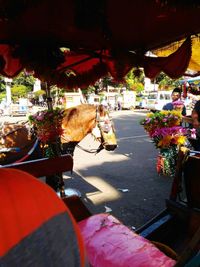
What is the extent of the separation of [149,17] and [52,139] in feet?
9.12

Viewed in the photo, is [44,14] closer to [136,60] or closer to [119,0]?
[119,0]

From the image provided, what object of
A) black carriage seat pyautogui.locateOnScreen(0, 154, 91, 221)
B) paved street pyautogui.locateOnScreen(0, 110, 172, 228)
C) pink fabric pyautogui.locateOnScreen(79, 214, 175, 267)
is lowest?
paved street pyautogui.locateOnScreen(0, 110, 172, 228)

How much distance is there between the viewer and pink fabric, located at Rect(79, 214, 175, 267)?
6.08 feet

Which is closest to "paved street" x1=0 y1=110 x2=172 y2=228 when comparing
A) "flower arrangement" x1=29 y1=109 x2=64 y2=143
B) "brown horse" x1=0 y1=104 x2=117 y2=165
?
"brown horse" x1=0 y1=104 x2=117 y2=165

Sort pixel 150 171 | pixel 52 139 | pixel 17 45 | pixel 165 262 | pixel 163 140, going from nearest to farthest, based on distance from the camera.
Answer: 1. pixel 165 262
2. pixel 17 45
3. pixel 52 139
4. pixel 163 140
5. pixel 150 171

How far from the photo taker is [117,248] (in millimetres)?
1993

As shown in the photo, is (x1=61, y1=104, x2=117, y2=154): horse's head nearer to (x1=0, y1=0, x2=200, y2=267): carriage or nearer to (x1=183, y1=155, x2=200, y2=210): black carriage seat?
(x1=0, y1=0, x2=200, y2=267): carriage

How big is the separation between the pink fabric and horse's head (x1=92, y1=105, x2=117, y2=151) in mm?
3829

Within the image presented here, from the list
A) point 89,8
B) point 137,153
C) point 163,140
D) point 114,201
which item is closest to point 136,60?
point 89,8

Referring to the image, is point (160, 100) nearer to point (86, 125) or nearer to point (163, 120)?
point (163, 120)

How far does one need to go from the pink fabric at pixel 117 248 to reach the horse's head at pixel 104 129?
12.6 feet

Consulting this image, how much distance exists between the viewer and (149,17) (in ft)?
8.12

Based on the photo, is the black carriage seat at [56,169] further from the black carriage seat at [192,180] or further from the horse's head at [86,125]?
the horse's head at [86,125]

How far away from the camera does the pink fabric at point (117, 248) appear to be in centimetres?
185
